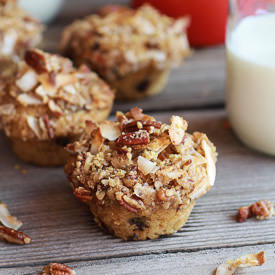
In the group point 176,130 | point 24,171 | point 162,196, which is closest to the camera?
point 162,196

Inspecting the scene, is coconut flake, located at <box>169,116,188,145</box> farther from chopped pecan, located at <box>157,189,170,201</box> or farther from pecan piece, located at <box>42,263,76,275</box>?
pecan piece, located at <box>42,263,76,275</box>

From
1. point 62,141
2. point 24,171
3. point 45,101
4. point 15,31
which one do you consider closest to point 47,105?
point 45,101

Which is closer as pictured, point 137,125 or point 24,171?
point 137,125

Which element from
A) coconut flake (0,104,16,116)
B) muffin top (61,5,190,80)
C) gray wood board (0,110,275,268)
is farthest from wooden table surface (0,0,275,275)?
muffin top (61,5,190,80)

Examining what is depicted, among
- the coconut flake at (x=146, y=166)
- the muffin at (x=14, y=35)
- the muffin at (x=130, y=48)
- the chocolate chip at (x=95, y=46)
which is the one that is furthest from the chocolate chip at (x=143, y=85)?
the coconut flake at (x=146, y=166)

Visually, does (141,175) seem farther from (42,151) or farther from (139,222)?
(42,151)

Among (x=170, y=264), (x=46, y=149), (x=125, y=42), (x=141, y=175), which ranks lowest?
(x=170, y=264)
